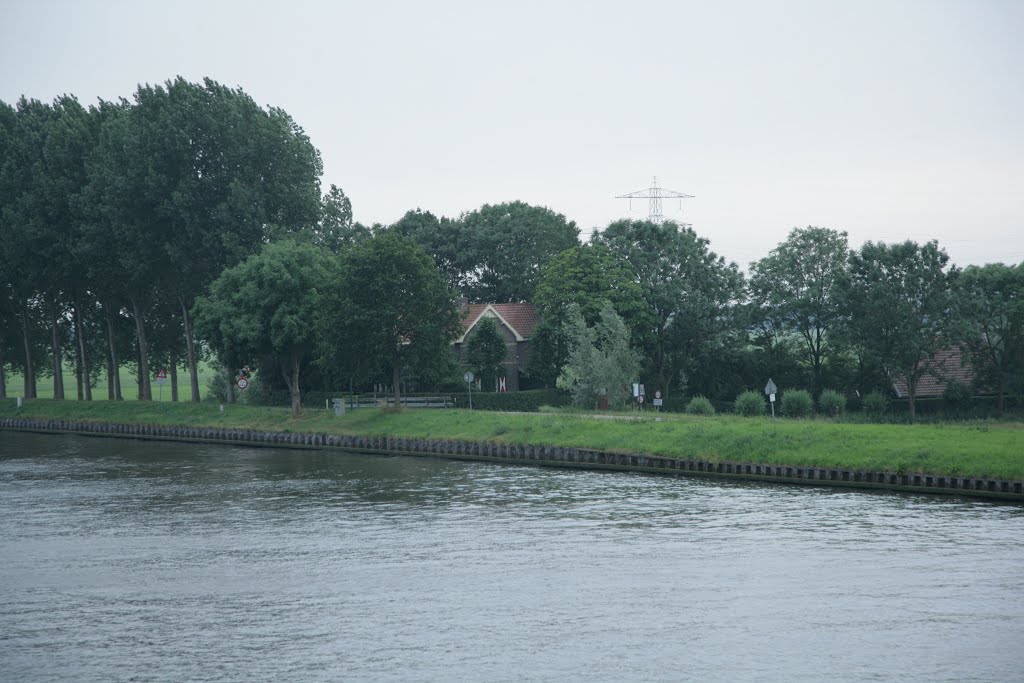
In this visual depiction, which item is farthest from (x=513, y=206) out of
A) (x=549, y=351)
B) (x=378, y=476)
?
(x=378, y=476)

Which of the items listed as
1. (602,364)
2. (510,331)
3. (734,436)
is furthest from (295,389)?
(734,436)

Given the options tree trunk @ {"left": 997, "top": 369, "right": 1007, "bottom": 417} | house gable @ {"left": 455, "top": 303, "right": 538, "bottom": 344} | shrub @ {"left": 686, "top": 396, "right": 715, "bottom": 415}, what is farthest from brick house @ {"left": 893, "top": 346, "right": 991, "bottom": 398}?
house gable @ {"left": 455, "top": 303, "right": 538, "bottom": 344}

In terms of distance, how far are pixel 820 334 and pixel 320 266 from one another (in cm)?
4346

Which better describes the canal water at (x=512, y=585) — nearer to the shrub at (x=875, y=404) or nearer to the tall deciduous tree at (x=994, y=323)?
the shrub at (x=875, y=404)

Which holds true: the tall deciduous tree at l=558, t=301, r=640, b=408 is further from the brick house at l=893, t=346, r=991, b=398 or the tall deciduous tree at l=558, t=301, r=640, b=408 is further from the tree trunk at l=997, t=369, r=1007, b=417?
the tree trunk at l=997, t=369, r=1007, b=417

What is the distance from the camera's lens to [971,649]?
2773 cm

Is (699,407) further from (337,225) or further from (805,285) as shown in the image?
(337,225)

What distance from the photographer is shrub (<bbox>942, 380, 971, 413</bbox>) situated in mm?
96312

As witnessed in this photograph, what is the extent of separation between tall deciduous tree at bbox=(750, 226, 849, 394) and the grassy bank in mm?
29182

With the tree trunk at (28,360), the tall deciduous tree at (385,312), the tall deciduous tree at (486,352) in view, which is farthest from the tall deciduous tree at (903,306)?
the tree trunk at (28,360)

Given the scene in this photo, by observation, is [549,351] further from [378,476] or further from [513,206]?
[378,476]

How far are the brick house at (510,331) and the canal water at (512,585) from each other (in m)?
56.5

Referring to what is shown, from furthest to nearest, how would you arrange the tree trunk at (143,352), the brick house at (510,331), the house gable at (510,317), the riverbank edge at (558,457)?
the house gable at (510,317) < the brick house at (510,331) < the tree trunk at (143,352) < the riverbank edge at (558,457)

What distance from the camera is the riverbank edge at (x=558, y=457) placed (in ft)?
170
